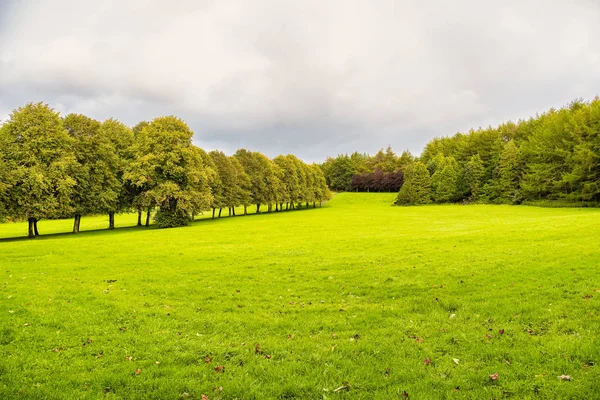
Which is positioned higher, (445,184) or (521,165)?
Answer: (521,165)

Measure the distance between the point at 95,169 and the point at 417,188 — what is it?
256ft

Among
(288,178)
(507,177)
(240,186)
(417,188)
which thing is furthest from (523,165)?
(240,186)

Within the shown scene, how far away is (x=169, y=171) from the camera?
45.6 meters

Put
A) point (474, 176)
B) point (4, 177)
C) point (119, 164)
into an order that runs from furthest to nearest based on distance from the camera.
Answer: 1. point (474, 176)
2. point (119, 164)
3. point (4, 177)

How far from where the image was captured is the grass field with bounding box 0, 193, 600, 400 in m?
6.61

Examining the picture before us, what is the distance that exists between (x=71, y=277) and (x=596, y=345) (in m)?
19.2

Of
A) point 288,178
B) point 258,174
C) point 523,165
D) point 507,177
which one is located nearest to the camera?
point 258,174

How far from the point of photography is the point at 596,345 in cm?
754

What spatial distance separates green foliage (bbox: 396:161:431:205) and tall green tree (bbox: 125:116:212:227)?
209ft

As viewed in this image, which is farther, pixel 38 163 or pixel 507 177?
pixel 507 177

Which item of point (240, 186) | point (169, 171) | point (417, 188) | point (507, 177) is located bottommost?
point (417, 188)

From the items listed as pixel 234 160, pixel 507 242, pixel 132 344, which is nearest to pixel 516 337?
pixel 132 344

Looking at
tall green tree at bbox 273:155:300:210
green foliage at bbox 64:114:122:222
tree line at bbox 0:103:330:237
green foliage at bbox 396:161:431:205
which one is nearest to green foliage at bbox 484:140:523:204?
green foliage at bbox 396:161:431:205

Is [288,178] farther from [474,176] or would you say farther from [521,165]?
[521,165]
